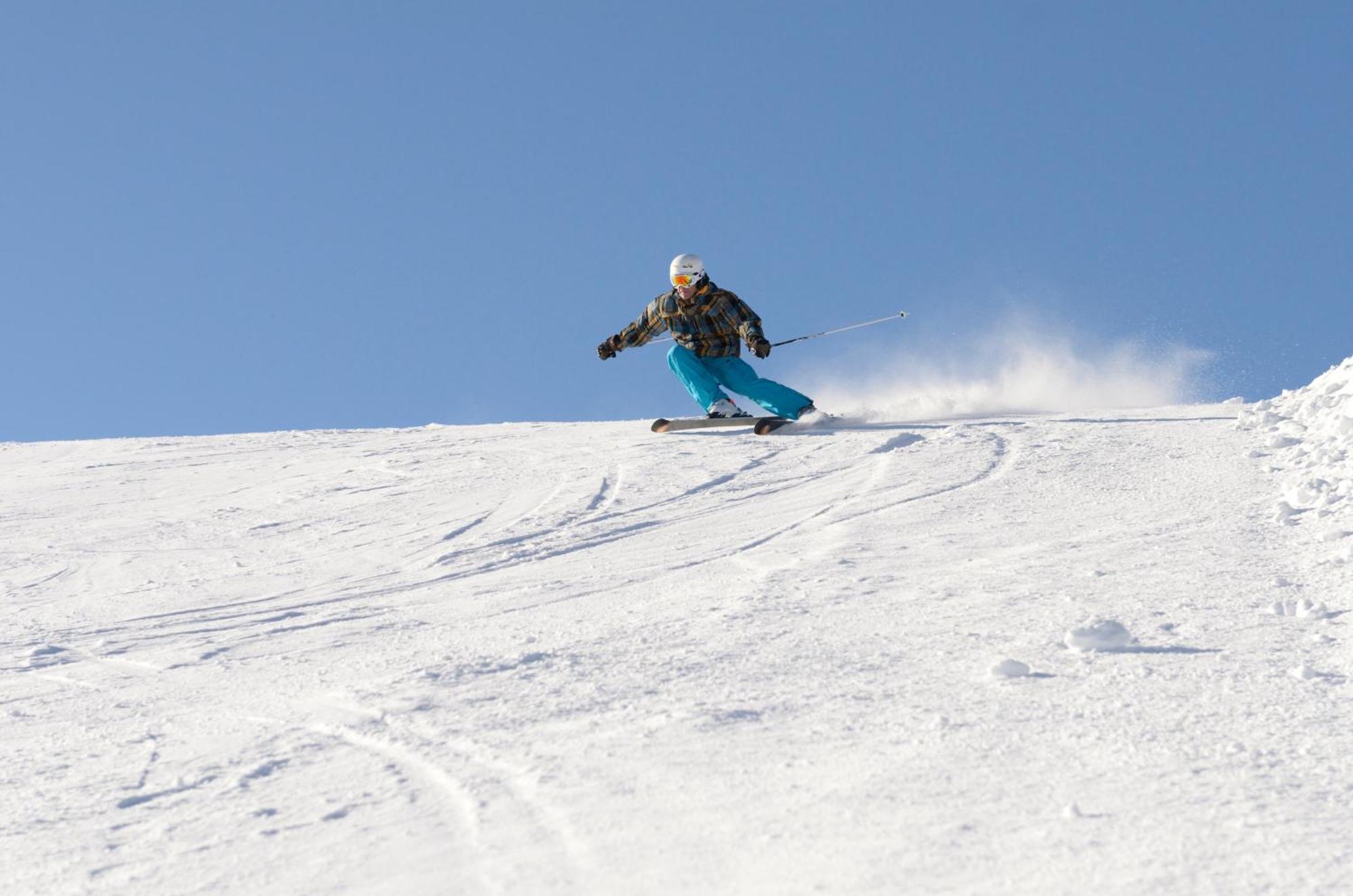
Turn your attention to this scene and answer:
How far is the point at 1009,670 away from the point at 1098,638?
0.41 meters

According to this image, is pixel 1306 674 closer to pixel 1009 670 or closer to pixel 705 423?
pixel 1009 670

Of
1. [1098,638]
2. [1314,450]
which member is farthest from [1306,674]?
[1314,450]

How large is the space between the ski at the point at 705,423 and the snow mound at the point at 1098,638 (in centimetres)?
604

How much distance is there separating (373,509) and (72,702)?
3.93 meters

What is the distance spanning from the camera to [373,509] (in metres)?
8.49

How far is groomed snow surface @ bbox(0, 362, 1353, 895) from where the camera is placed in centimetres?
299

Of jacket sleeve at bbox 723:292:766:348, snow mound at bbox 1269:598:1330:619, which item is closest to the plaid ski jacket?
jacket sleeve at bbox 723:292:766:348

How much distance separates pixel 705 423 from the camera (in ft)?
34.0

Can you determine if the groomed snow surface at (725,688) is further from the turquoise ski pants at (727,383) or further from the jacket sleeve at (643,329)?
the jacket sleeve at (643,329)

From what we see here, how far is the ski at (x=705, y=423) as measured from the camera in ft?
34.0

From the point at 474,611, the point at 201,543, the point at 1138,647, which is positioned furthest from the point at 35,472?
the point at 1138,647

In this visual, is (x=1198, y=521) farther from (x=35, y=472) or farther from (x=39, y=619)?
(x=35, y=472)

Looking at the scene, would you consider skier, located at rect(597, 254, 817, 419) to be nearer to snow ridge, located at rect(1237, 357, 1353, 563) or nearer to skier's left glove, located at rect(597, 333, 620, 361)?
skier's left glove, located at rect(597, 333, 620, 361)

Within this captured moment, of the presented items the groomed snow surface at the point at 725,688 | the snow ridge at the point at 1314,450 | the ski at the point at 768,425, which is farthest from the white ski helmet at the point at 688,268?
the snow ridge at the point at 1314,450
